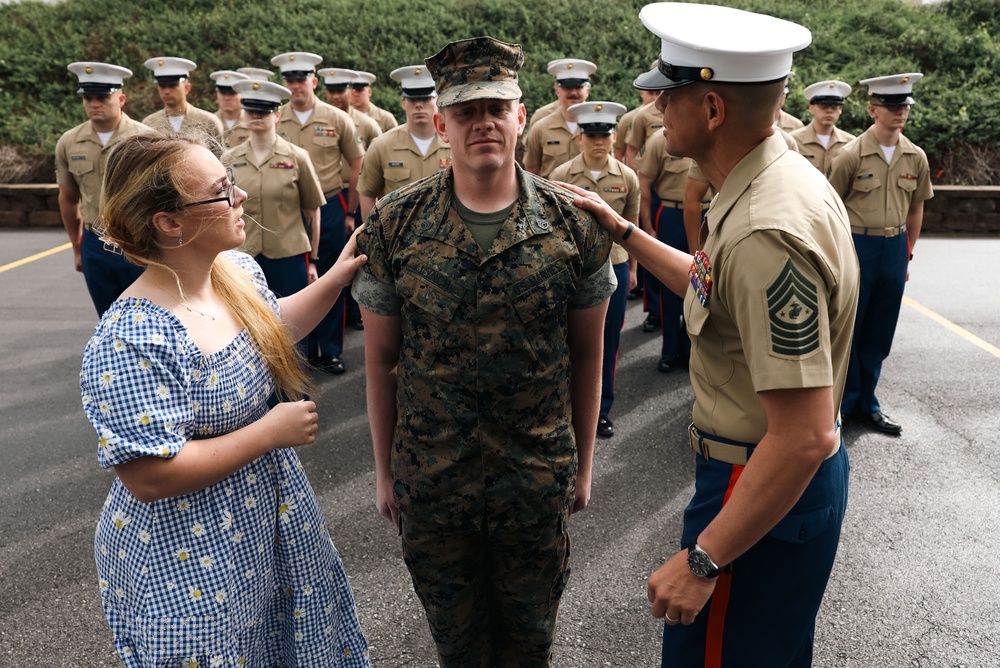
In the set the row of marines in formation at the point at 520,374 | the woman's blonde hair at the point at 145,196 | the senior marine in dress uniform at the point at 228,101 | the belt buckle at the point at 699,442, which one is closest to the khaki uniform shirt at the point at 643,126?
the senior marine in dress uniform at the point at 228,101

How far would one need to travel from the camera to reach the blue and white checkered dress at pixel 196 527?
1704mm

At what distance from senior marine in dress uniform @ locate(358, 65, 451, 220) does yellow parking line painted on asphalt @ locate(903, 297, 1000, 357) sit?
4.44 metres

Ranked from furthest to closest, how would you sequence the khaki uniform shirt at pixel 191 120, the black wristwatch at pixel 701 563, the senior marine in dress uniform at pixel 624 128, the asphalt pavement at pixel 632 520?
1. the senior marine in dress uniform at pixel 624 128
2. the khaki uniform shirt at pixel 191 120
3. the asphalt pavement at pixel 632 520
4. the black wristwatch at pixel 701 563

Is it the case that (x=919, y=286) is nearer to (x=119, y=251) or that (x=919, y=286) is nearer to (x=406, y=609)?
(x=406, y=609)

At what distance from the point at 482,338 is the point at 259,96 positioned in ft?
13.2

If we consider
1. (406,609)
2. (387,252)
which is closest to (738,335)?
(387,252)

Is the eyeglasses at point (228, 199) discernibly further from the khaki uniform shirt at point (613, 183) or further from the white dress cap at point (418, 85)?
the white dress cap at point (418, 85)

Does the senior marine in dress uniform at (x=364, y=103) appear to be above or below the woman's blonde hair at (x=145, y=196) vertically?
below

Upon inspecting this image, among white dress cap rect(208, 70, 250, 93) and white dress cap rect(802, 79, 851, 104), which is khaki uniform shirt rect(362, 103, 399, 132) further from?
white dress cap rect(802, 79, 851, 104)

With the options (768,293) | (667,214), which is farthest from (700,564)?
(667,214)

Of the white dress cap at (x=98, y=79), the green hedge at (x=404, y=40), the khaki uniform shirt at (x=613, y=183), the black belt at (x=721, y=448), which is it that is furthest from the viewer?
the green hedge at (x=404, y=40)

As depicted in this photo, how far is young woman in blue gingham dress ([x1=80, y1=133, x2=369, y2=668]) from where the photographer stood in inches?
67.1

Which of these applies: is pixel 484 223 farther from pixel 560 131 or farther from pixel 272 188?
pixel 560 131

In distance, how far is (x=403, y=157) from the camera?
19.4 ft
